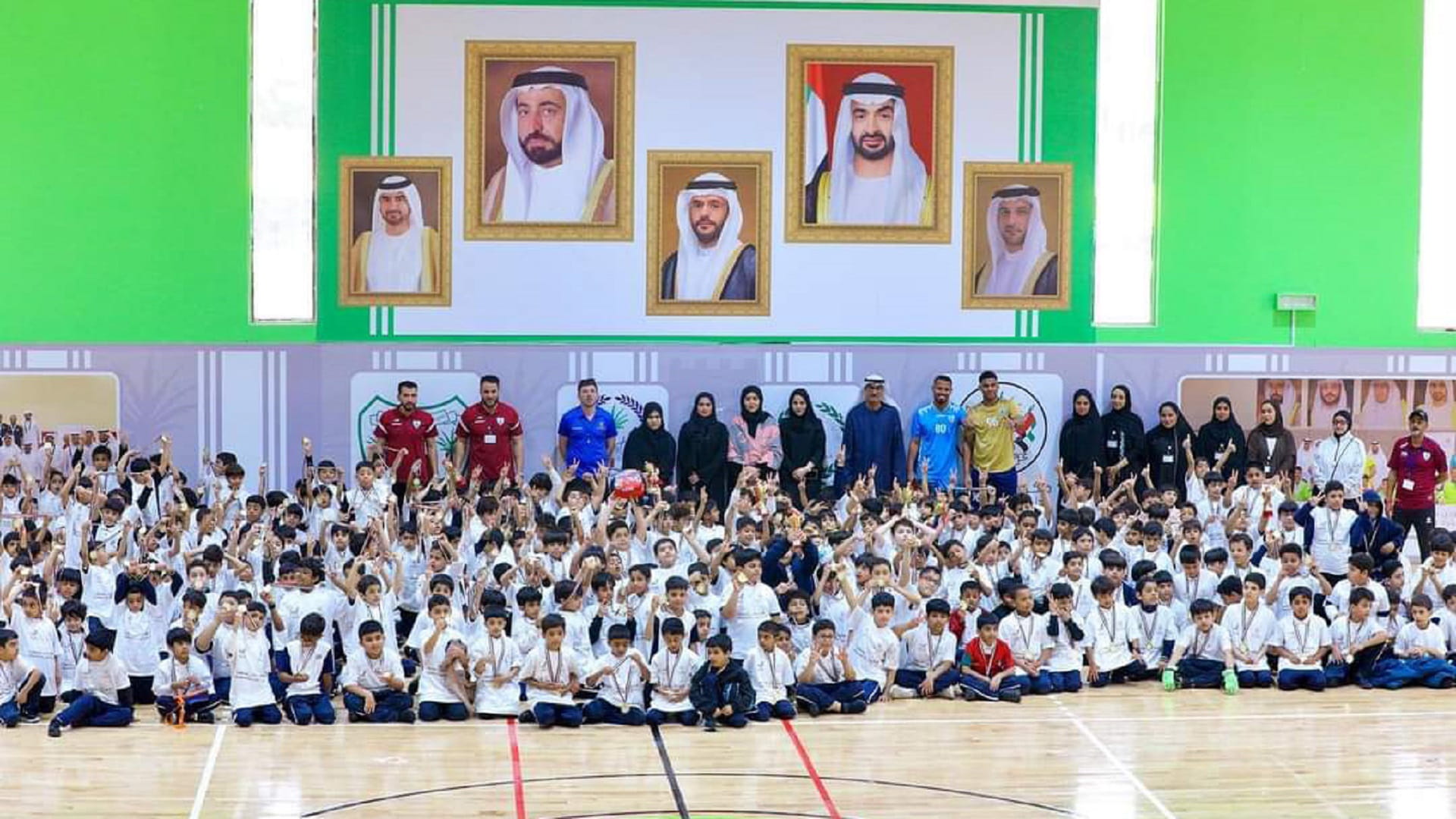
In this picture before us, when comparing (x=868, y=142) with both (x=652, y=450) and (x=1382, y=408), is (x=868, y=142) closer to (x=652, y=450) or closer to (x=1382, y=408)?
(x=652, y=450)

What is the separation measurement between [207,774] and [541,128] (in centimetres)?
1054

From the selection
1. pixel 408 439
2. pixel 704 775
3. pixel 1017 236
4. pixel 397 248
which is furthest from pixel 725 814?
pixel 1017 236

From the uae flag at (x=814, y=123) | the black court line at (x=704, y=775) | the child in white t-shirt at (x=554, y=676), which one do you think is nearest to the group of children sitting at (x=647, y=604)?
the child in white t-shirt at (x=554, y=676)

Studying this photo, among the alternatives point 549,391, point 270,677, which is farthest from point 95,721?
point 549,391

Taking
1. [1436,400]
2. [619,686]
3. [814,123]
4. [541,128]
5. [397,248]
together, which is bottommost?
[619,686]

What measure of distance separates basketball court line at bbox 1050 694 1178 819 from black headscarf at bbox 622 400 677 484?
257 inches

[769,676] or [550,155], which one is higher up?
[550,155]

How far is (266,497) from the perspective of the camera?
18.9 metres

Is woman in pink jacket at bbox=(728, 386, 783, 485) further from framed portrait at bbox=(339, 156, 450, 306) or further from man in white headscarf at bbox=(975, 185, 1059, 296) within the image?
framed portrait at bbox=(339, 156, 450, 306)

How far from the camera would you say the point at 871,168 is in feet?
72.9

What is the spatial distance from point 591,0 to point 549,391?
466cm

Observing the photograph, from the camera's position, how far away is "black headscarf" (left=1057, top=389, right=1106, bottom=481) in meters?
21.9

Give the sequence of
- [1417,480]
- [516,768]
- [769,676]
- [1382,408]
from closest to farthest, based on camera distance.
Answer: [516,768], [769,676], [1417,480], [1382,408]

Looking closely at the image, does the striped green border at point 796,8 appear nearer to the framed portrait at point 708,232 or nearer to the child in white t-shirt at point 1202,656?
the framed portrait at point 708,232
